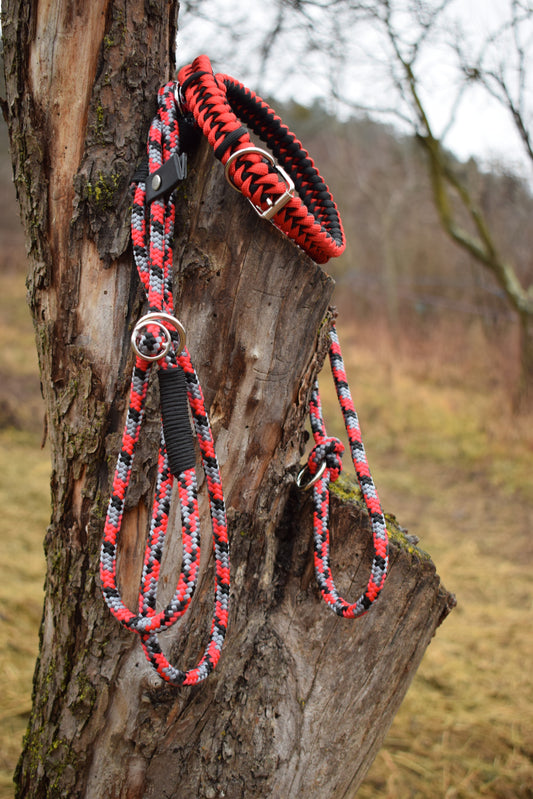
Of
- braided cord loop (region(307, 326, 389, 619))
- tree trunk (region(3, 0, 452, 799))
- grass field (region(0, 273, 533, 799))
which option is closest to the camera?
tree trunk (region(3, 0, 452, 799))

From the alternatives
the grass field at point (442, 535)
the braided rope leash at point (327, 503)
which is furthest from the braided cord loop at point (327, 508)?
the grass field at point (442, 535)

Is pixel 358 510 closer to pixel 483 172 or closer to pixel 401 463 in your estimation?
pixel 401 463

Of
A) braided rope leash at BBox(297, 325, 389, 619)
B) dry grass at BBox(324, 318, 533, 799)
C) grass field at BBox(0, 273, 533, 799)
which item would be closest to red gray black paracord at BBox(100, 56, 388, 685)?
braided rope leash at BBox(297, 325, 389, 619)

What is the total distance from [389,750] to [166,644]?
133 centimetres

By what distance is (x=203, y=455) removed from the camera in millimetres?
975

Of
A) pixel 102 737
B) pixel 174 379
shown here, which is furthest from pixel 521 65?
pixel 102 737

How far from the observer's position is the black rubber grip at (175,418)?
0.91 meters

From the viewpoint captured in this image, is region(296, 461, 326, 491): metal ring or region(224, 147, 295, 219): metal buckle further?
region(296, 461, 326, 491): metal ring

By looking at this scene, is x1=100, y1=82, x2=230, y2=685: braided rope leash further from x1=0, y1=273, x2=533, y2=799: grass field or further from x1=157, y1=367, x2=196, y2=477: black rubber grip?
x1=0, y1=273, x2=533, y2=799: grass field

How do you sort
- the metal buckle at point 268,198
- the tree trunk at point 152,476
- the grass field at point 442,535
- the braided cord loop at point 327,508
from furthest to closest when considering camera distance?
the grass field at point 442,535 < the braided cord loop at point 327,508 < the tree trunk at point 152,476 < the metal buckle at point 268,198

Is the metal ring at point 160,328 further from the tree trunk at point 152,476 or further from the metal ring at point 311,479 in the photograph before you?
the metal ring at point 311,479

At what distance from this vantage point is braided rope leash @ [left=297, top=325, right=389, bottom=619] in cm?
111

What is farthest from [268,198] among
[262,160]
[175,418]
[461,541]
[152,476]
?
[461,541]

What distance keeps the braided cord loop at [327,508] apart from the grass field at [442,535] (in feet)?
3.39
